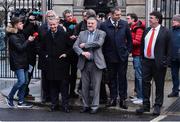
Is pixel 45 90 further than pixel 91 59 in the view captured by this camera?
Yes

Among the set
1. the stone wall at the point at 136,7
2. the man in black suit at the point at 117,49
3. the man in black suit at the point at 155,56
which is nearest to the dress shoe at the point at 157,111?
the man in black suit at the point at 155,56

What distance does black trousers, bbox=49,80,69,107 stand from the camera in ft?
35.8

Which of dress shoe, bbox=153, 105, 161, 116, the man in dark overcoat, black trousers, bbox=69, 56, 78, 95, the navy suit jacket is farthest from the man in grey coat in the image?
dress shoe, bbox=153, 105, 161, 116

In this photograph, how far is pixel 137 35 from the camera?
11.3m

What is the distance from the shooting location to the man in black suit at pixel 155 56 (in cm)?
1020

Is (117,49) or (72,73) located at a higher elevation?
(117,49)

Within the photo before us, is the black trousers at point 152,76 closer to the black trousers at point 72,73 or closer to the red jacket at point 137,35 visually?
the red jacket at point 137,35

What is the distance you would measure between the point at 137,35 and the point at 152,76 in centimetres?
115

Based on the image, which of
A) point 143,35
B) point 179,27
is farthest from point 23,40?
point 179,27

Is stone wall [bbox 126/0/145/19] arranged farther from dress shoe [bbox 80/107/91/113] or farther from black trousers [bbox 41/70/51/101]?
dress shoe [bbox 80/107/91/113]

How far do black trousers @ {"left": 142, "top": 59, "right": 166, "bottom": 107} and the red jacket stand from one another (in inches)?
35.9

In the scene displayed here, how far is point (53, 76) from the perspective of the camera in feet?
35.6

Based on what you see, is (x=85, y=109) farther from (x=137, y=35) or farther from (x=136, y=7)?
(x=136, y=7)

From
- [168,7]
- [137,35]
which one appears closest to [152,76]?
[137,35]
